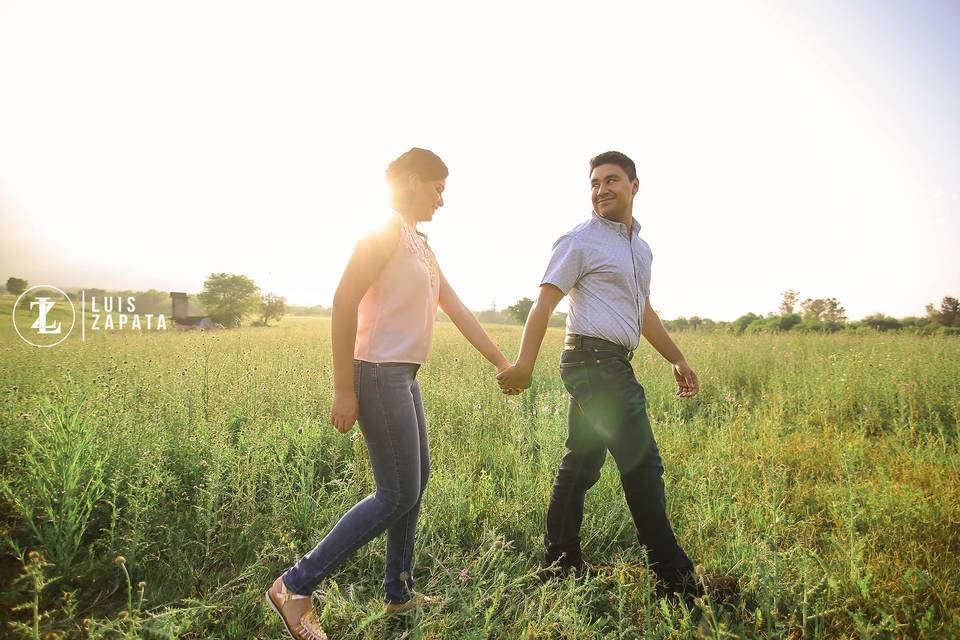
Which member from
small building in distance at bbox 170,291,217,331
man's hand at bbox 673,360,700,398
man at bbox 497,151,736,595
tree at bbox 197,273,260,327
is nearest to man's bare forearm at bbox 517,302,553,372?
man at bbox 497,151,736,595

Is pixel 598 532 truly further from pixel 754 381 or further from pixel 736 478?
pixel 754 381

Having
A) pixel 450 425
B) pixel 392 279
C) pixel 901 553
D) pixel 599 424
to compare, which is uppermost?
pixel 392 279

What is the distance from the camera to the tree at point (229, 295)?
54.1 metres

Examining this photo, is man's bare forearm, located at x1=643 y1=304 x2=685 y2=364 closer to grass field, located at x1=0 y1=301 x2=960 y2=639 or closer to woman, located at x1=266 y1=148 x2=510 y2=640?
grass field, located at x1=0 y1=301 x2=960 y2=639

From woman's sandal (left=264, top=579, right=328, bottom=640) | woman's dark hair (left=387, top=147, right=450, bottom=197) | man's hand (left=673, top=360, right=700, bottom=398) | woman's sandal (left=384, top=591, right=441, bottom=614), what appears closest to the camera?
woman's sandal (left=264, top=579, right=328, bottom=640)

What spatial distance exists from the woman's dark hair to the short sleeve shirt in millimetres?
762

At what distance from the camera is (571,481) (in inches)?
94.7

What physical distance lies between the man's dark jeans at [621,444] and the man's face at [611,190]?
736 mm

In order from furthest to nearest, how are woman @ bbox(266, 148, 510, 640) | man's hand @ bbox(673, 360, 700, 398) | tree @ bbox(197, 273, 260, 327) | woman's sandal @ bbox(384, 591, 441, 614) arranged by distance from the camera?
tree @ bbox(197, 273, 260, 327) < man's hand @ bbox(673, 360, 700, 398) < woman's sandal @ bbox(384, 591, 441, 614) < woman @ bbox(266, 148, 510, 640)

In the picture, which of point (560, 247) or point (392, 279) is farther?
point (560, 247)

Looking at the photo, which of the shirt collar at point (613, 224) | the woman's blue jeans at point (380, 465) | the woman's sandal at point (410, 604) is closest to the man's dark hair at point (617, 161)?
the shirt collar at point (613, 224)

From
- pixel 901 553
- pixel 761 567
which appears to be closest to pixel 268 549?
pixel 761 567

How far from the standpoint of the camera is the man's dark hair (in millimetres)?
2406

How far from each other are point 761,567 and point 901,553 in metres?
1.17
